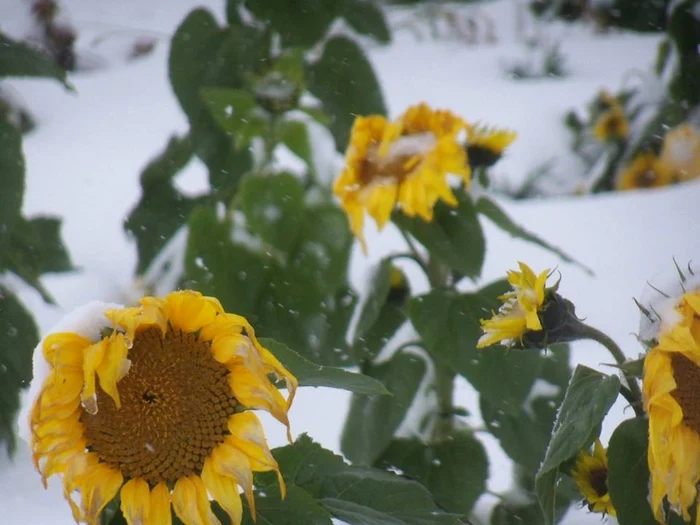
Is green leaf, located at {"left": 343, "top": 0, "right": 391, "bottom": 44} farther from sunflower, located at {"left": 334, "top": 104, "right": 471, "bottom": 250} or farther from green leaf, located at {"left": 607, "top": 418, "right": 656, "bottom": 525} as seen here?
green leaf, located at {"left": 607, "top": 418, "right": 656, "bottom": 525}

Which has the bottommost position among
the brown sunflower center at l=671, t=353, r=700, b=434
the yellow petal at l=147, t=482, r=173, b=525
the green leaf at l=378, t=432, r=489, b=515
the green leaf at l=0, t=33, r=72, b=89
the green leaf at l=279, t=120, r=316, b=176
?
the green leaf at l=378, t=432, r=489, b=515

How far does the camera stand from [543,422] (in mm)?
844

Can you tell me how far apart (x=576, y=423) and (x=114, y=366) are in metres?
0.22

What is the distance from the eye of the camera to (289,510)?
44cm

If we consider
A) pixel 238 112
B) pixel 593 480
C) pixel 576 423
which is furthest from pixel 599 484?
pixel 238 112

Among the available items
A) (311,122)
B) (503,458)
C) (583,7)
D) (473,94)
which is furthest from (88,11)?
(503,458)

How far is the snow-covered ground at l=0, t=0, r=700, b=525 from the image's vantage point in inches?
43.3

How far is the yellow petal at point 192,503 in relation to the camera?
411 mm

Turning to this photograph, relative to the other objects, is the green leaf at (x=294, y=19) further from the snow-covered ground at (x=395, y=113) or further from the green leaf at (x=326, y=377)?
the green leaf at (x=326, y=377)

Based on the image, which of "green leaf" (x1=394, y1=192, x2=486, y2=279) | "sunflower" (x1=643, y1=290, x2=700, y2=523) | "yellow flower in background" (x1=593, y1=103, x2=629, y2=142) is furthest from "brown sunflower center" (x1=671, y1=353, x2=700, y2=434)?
"yellow flower in background" (x1=593, y1=103, x2=629, y2=142)

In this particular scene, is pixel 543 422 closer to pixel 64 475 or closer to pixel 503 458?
pixel 503 458

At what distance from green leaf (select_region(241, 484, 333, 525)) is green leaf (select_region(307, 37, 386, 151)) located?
62 centimetres

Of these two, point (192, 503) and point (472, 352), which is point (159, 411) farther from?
point (472, 352)

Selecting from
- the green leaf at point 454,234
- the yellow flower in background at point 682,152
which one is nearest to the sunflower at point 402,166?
the green leaf at point 454,234
